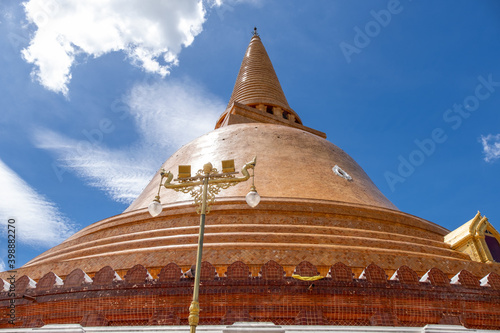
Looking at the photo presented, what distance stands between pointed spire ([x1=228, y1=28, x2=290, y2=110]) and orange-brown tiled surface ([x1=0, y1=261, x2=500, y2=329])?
17.4 meters

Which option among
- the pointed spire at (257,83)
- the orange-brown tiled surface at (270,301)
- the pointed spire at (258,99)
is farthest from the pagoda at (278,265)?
the pointed spire at (257,83)

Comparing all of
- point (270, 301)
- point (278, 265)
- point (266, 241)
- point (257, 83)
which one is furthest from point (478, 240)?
point (257, 83)

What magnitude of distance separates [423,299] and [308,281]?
2151 mm

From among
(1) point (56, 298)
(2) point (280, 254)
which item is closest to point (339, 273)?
(2) point (280, 254)

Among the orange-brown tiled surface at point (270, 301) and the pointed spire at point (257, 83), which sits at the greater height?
the pointed spire at point (257, 83)

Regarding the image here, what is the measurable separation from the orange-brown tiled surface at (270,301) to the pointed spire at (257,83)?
17434mm

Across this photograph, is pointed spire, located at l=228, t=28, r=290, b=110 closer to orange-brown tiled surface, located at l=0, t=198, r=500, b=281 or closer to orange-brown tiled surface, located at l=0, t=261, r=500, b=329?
orange-brown tiled surface, located at l=0, t=198, r=500, b=281

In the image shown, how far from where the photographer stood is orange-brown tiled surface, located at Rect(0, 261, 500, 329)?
665 cm

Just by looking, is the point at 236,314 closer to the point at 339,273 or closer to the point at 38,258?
the point at 339,273

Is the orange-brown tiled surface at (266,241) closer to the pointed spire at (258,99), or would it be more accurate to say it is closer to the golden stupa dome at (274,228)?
the golden stupa dome at (274,228)

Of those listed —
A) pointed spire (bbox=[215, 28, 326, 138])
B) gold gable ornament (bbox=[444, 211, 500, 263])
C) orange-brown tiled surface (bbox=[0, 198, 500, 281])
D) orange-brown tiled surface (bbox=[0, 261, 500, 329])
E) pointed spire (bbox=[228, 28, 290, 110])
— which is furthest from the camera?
pointed spire (bbox=[228, 28, 290, 110])

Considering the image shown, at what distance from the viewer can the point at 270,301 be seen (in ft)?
22.0

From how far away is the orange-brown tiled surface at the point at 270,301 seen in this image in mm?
6652

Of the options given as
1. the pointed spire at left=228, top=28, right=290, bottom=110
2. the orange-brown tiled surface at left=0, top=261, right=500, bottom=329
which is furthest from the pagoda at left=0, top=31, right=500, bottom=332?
the pointed spire at left=228, top=28, right=290, bottom=110
